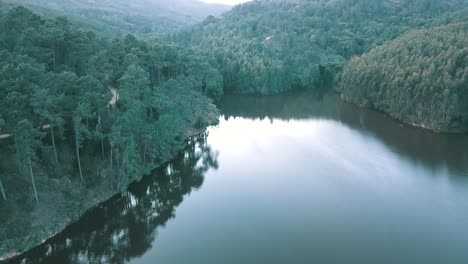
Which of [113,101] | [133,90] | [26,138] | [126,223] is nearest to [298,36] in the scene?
[113,101]

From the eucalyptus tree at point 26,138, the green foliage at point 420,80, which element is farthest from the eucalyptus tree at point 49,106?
the green foliage at point 420,80

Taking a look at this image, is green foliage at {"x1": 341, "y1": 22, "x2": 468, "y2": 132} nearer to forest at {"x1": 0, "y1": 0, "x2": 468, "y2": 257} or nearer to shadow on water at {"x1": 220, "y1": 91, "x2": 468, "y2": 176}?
forest at {"x1": 0, "y1": 0, "x2": 468, "y2": 257}

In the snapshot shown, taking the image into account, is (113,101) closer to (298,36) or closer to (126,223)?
(126,223)

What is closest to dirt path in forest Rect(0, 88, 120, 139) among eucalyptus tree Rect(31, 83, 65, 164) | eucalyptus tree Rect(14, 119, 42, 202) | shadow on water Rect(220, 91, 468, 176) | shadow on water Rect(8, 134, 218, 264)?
eucalyptus tree Rect(31, 83, 65, 164)

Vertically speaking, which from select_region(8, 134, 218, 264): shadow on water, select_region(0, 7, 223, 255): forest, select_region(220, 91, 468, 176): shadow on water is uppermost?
select_region(0, 7, 223, 255): forest

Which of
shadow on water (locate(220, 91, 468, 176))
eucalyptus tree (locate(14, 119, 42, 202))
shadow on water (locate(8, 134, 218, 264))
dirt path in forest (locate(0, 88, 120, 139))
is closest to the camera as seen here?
eucalyptus tree (locate(14, 119, 42, 202))

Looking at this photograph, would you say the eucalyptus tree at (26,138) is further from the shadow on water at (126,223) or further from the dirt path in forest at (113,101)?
the shadow on water at (126,223)
